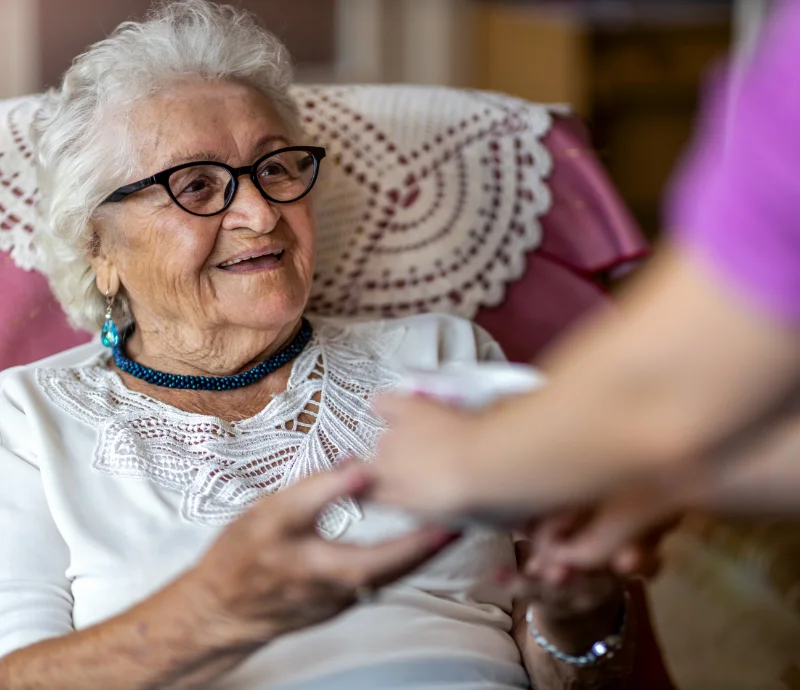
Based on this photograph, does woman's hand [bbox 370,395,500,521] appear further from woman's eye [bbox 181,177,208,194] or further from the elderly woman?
woman's eye [bbox 181,177,208,194]

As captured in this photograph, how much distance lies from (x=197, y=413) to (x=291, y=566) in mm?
574

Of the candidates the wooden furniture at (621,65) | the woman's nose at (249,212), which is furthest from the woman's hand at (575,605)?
the wooden furniture at (621,65)

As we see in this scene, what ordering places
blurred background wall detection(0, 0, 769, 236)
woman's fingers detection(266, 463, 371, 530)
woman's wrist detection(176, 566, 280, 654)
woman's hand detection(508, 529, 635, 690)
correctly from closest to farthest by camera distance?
woman's fingers detection(266, 463, 371, 530) → woman's wrist detection(176, 566, 280, 654) → woman's hand detection(508, 529, 635, 690) → blurred background wall detection(0, 0, 769, 236)

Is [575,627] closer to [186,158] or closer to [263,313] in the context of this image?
[263,313]

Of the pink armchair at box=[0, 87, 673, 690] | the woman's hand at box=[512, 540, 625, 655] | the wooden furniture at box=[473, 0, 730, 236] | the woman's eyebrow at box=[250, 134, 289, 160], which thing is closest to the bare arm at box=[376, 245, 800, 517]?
the woman's hand at box=[512, 540, 625, 655]

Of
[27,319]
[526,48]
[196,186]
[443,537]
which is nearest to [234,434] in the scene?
[196,186]

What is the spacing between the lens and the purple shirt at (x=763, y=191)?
0.49 m

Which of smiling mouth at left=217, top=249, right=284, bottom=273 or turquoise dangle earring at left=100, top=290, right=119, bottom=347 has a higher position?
smiling mouth at left=217, top=249, right=284, bottom=273

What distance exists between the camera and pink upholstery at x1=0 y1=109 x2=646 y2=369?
176cm

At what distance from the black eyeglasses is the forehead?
0.05ft

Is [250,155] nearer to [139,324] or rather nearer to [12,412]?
[139,324]

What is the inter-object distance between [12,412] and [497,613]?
2.24ft

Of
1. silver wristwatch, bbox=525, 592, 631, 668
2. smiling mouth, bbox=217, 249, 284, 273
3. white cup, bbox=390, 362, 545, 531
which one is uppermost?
white cup, bbox=390, 362, 545, 531

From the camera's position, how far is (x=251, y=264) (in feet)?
4.69
